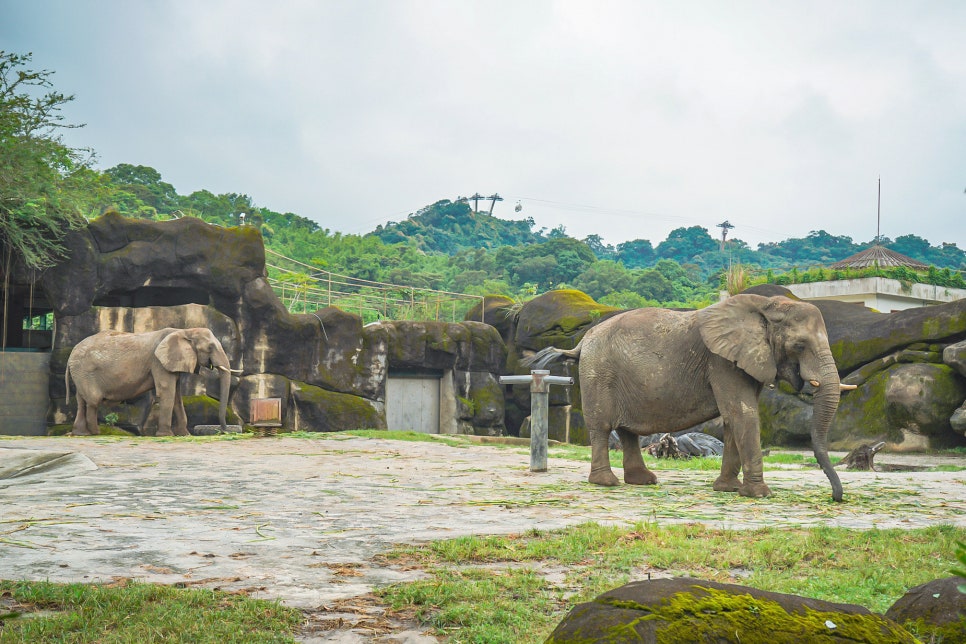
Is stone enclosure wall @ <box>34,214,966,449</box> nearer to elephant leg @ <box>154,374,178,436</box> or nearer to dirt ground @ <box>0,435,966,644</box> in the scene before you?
elephant leg @ <box>154,374,178,436</box>

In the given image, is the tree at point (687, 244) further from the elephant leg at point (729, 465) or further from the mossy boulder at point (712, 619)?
the mossy boulder at point (712, 619)

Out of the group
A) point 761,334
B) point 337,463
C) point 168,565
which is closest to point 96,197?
point 337,463

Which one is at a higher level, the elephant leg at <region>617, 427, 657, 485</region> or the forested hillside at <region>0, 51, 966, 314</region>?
the forested hillside at <region>0, 51, 966, 314</region>

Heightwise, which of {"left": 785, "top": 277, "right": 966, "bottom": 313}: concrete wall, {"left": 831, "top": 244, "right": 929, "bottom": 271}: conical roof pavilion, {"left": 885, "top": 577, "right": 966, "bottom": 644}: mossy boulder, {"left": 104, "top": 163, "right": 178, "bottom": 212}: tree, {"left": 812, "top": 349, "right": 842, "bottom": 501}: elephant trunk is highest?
{"left": 104, "top": 163, "right": 178, "bottom": 212}: tree

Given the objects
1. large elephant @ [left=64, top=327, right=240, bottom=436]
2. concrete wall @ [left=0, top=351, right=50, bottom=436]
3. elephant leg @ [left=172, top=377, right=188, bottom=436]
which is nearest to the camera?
large elephant @ [left=64, top=327, right=240, bottom=436]

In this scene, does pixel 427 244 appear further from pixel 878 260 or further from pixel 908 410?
pixel 908 410

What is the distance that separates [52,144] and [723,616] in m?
21.6

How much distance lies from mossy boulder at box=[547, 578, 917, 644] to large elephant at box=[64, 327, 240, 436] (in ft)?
59.5

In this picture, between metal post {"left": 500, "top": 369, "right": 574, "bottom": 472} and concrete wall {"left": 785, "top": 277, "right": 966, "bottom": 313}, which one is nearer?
metal post {"left": 500, "top": 369, "right": 574, "bottom": 472}

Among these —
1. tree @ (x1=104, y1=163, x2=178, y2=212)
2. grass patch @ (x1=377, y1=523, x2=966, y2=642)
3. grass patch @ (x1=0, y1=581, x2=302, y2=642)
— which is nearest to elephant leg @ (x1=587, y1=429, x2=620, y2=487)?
grass patch @ (x1=377, y1=523, x2=966, y2=642)

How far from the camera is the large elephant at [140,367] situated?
1947 cm

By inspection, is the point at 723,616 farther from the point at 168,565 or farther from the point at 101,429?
the point at 101,429

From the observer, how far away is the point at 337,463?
487 inches

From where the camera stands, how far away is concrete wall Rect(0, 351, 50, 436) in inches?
829
